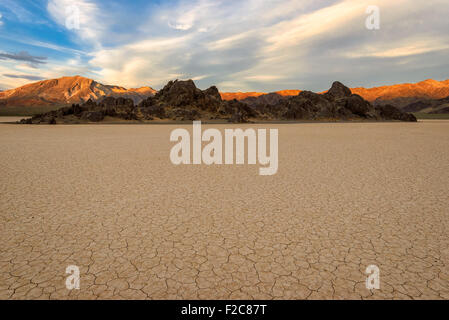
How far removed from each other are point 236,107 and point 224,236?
96341 millimetres

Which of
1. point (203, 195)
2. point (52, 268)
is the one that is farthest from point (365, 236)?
point (52, 268)

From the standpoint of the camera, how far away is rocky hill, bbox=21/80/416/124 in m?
78.8

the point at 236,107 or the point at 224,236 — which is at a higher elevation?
the point at 236,107

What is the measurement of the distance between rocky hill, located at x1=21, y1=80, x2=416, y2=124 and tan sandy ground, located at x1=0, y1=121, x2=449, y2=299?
68062mm

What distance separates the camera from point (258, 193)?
7305 mm

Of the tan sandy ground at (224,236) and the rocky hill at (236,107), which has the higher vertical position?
the rocky hill at (236,107)

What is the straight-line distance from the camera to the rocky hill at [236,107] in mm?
78750

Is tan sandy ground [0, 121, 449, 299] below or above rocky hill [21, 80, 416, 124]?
below

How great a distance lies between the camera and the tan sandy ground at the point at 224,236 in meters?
3.28

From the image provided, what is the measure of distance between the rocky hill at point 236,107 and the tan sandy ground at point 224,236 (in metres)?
68.1

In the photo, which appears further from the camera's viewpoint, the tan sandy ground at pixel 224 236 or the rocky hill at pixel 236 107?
the rocky hill at pixel 236 107

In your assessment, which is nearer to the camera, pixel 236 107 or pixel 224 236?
pixel 224 236

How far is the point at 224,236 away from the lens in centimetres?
462

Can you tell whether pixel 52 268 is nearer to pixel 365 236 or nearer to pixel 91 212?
pixel 91 212
